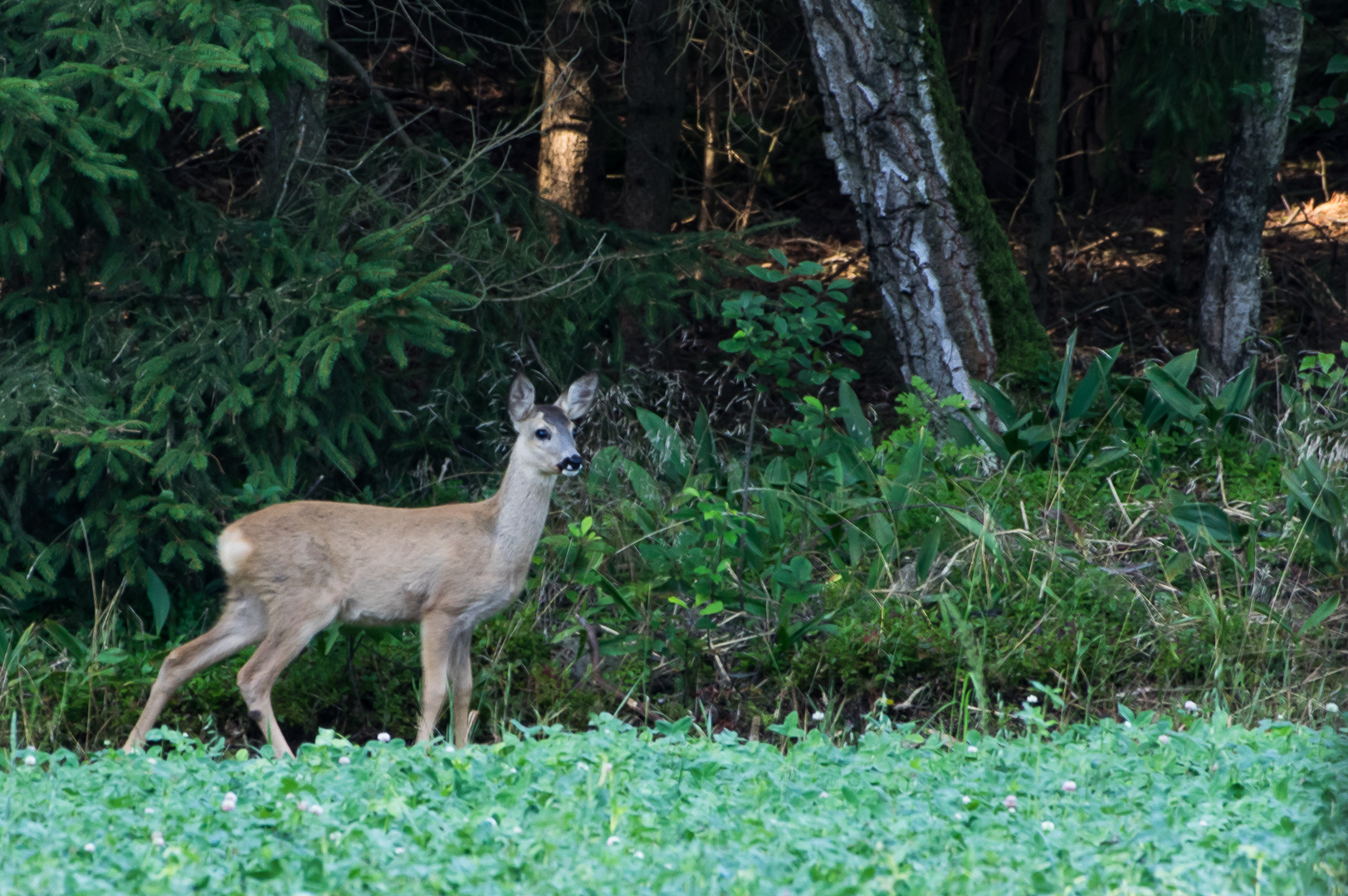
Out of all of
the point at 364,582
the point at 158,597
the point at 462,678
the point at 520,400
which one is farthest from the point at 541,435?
→ the point at 158,597

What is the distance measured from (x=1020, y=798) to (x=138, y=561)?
431 centimetres

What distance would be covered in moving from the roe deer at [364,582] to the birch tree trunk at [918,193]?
2.82 meters

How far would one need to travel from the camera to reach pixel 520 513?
5969 millimetres

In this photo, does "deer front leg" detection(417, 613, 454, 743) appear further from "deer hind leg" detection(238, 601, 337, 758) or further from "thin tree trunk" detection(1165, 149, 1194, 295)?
"thin tree trunk" detection(1165, 149, 1194, 295)

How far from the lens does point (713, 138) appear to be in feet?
34.6

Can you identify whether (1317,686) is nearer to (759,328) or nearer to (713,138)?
(759,328)

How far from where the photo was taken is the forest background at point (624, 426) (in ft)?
19.3

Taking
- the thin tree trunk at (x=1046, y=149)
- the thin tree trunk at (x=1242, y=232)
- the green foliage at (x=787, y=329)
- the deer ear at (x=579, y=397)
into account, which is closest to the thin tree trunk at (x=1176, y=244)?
the thin tree trunk at (x=1046, y=149)

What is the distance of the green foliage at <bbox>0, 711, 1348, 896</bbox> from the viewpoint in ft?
9.68

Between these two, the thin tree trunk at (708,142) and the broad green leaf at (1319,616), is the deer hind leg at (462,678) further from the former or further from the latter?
the thin tree trunk at (708,142)

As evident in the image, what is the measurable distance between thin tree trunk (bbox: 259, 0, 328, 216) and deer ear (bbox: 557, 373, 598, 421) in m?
2.13

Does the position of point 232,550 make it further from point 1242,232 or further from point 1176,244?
point 1176,244

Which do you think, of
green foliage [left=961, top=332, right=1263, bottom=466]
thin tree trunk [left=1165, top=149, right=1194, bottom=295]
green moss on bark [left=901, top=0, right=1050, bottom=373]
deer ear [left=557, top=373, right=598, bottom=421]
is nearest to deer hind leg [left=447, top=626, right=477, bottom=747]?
deer ear [left=557, top=373, right=598, bottom=421]

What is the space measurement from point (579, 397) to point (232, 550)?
1.72m
